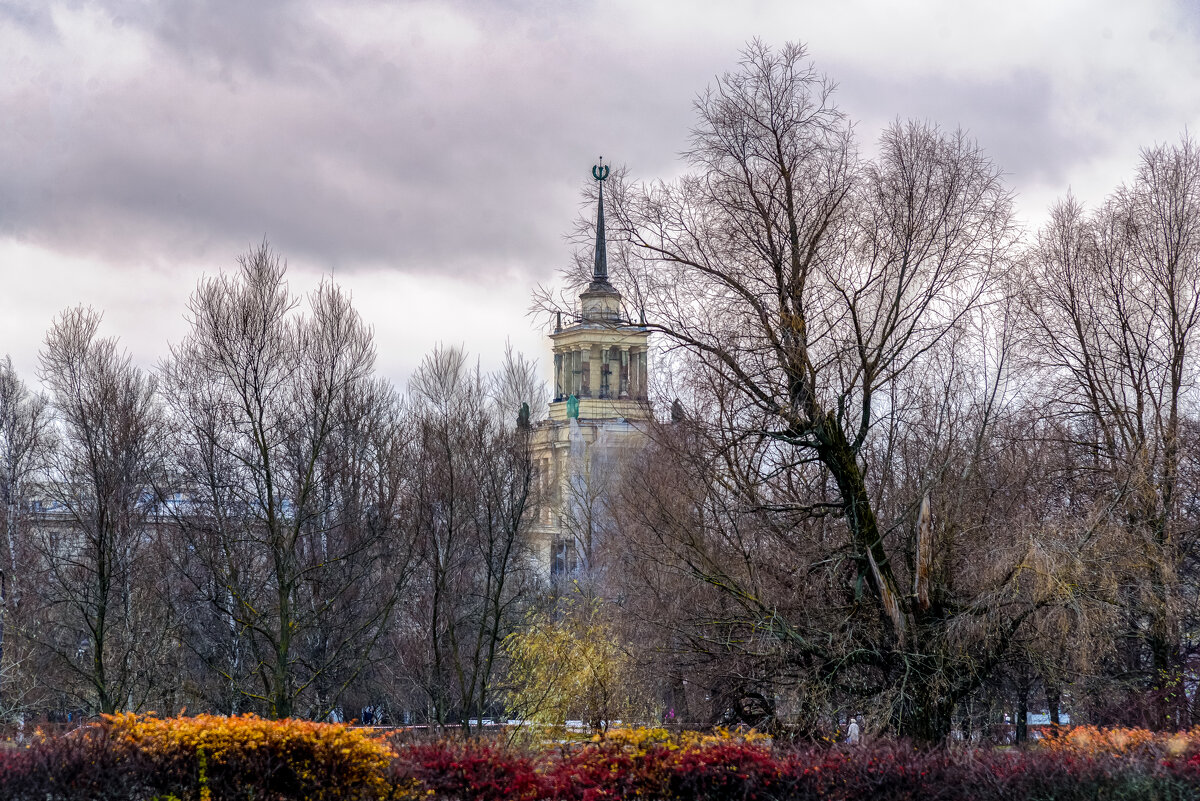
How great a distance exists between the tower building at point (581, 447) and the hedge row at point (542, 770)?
13491 mm

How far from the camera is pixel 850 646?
14875mm

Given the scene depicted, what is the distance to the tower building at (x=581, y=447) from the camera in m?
50.6

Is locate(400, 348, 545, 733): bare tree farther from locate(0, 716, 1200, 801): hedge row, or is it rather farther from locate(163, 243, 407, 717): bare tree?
locate(0, 716, 1200, 801): hedge row

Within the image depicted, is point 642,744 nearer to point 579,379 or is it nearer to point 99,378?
point 99,378

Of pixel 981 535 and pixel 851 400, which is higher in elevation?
pixel 851 400

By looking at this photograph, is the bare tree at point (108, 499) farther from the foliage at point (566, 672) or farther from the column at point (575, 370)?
the column at point (575, 370)

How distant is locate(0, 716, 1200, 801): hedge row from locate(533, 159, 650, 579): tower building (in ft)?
44.3

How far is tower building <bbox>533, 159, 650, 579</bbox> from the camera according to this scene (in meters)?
50.6

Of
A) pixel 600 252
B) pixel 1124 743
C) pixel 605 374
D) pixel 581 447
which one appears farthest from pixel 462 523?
pixel 605 374

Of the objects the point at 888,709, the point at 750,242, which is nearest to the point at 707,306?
the point at 750,242

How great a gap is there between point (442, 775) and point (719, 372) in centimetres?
589

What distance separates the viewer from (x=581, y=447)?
74.0 m

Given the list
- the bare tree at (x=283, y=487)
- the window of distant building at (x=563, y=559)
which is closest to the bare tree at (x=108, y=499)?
the bare tree at (x=283, y=487)

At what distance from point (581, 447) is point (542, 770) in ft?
204
